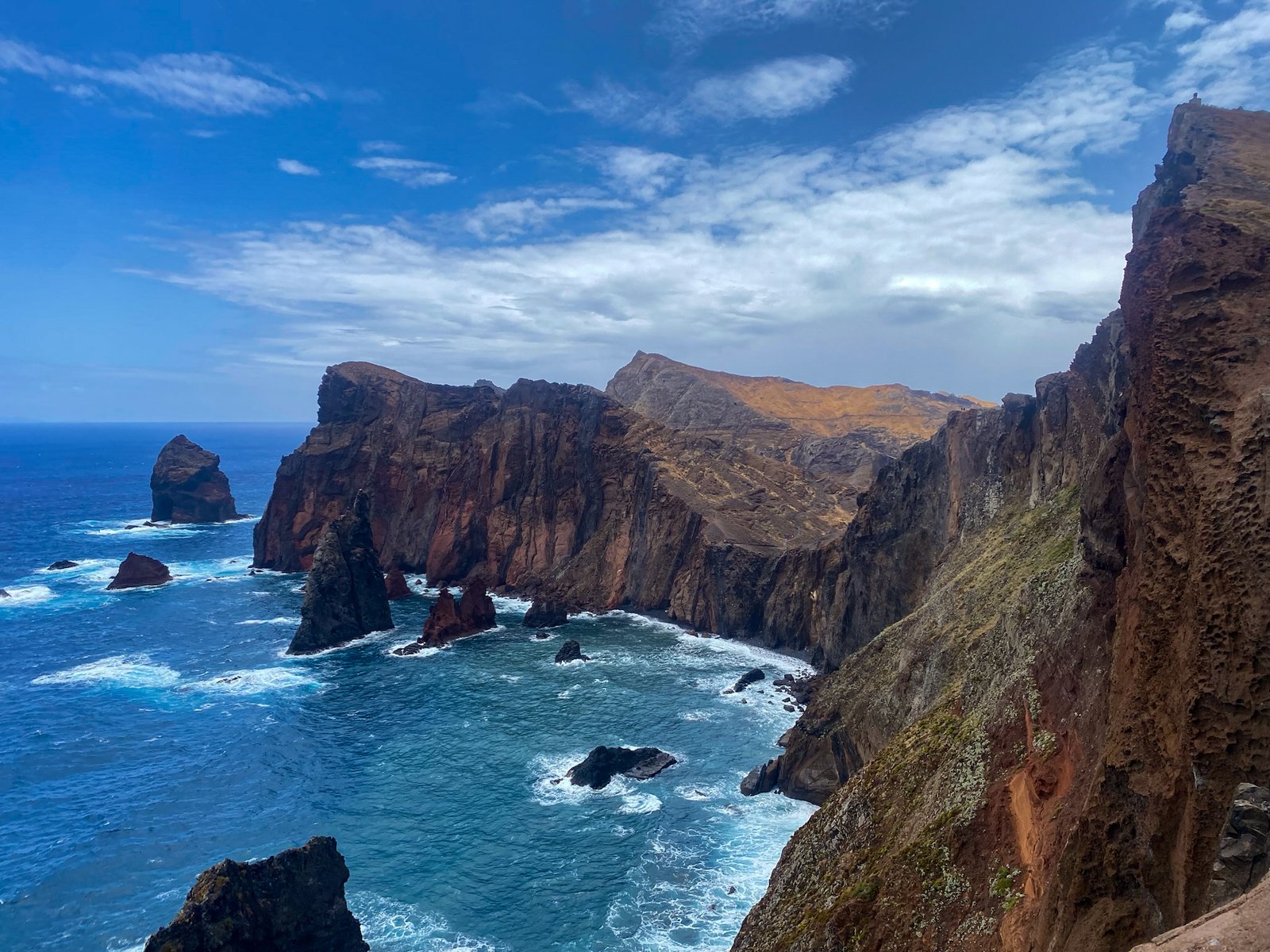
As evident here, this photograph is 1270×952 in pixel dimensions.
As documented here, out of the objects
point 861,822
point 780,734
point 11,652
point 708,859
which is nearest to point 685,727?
point 780,734

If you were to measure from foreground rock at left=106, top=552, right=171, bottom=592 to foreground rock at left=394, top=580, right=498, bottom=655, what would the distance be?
4079 cm

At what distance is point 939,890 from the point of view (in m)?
20.4

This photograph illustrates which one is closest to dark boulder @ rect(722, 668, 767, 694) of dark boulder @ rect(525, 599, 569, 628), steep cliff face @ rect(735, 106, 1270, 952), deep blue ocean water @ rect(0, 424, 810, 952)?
deep blue ocean water @ rect(0, 424, 810, 952)

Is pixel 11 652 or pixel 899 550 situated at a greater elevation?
pixel 899 550

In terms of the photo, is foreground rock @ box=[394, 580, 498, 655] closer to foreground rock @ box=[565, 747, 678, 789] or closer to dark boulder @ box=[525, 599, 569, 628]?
dark boulder @ box=[525, 599, 569, 628]

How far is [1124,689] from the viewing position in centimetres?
1709

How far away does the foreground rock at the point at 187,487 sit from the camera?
483ft

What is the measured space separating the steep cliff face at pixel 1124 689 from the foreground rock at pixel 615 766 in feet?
66.9

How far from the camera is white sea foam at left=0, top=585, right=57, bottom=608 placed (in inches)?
3703

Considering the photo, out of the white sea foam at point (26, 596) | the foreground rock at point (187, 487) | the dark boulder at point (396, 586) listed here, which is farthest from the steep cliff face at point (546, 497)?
the foreground rock at point (187, 487)

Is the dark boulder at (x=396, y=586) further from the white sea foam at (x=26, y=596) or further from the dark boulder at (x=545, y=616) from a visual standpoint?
the white sea foam at (x=26, y=596)

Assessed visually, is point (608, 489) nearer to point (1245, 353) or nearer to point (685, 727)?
point (685, 727)

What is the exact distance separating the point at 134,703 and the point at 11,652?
23.8 m

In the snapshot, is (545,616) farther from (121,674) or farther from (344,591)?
(121,674)
